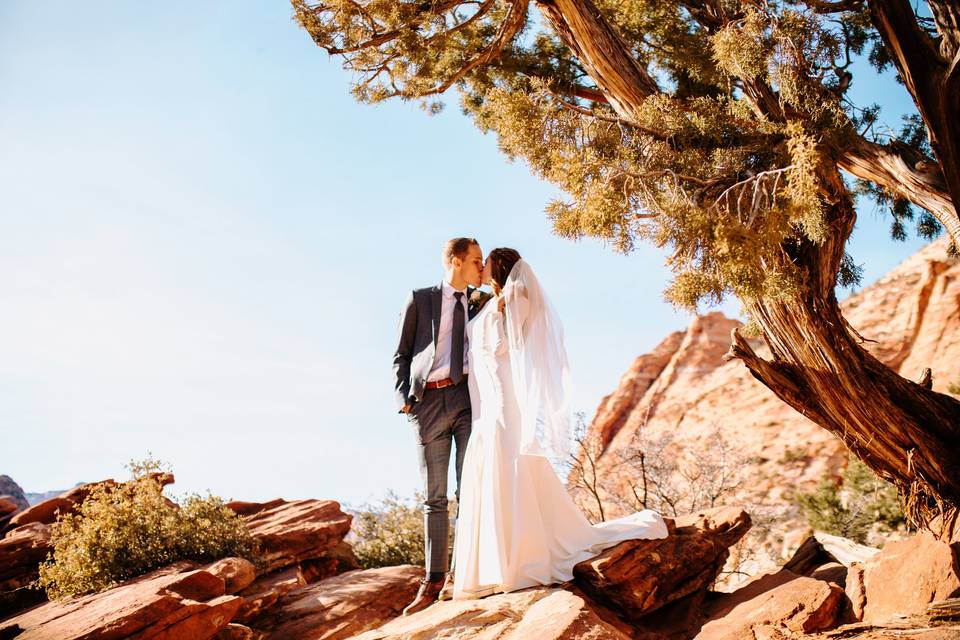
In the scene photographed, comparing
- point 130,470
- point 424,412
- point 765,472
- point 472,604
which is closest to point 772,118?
point 424,412

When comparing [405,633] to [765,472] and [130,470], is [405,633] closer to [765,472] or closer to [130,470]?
[130,470]

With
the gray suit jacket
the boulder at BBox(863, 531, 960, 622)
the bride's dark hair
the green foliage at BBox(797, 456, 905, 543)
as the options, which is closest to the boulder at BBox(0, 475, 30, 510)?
the gray suit jacket

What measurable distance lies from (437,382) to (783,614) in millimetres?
2731

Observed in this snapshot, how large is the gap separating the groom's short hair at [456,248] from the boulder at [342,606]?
2578 millimetres

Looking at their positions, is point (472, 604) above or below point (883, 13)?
below

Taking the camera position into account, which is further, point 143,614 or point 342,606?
point 342,606

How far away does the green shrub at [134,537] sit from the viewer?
211 inches

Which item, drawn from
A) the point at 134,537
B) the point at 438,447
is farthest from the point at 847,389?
the point at 134,537

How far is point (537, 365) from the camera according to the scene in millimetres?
4746

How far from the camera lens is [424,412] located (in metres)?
5.05

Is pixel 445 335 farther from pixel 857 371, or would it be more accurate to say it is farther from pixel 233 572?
pixel 857 371

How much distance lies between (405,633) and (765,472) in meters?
23.3

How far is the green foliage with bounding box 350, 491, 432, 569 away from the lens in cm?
809

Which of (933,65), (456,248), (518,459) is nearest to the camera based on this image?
(518,459)
